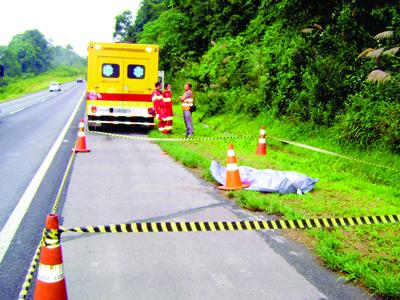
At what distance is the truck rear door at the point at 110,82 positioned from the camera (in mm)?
15586

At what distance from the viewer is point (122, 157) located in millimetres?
11008

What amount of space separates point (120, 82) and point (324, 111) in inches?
286

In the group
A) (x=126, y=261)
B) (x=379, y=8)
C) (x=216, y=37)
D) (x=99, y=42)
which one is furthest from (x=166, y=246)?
(x=216, y=37)

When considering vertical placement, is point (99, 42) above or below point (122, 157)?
above

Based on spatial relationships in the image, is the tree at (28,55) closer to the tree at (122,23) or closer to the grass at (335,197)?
the tree at (122,23)

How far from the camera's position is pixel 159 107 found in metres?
15.4

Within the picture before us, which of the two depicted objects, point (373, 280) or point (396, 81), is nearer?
point (373, 280)

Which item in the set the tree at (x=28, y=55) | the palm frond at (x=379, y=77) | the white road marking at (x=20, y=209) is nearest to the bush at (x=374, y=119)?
the palm frond at (x=379, y=77)

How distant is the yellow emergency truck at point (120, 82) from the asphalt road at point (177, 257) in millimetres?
8277

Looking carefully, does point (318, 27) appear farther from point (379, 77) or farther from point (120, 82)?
point (120, 82)

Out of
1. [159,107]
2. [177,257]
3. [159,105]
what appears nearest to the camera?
[177,257]

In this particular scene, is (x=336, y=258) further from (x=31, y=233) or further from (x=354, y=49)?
(x=354, y=49)

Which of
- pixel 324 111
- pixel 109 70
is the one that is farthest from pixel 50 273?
pixel 109 70

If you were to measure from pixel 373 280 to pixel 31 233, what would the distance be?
3.84 meters
